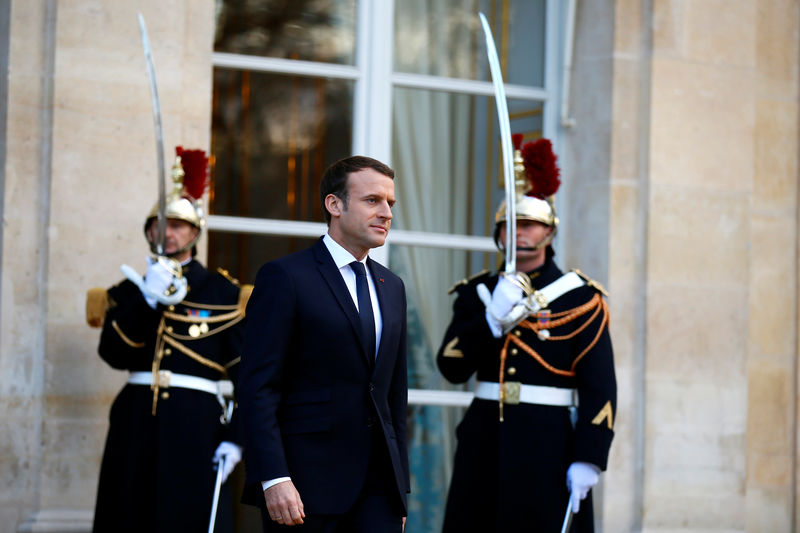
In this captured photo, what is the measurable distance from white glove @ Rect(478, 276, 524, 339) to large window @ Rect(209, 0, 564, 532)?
1.67 metres

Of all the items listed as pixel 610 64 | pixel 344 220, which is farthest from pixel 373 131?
pixel 344 220

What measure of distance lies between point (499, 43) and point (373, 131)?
0.95m

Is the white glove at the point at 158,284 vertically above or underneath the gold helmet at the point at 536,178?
underneath

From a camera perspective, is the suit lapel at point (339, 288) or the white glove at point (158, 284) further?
the white glove at point (158, 284)

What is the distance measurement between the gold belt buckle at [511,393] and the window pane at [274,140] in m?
1.87

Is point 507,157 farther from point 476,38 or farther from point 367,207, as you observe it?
point 476,38

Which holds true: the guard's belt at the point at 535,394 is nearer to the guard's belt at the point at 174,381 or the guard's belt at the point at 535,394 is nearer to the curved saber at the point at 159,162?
the guard's belt at the point at 174,381

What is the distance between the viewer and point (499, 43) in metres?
7.16

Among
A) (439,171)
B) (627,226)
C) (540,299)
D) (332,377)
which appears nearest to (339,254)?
(332,377)

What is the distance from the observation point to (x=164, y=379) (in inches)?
211

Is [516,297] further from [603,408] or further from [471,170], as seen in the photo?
[471,170]

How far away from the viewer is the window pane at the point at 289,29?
6625 millimetres

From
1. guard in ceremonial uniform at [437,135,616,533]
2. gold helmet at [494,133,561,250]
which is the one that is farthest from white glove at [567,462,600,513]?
gold helmet at [494,133,561,250]

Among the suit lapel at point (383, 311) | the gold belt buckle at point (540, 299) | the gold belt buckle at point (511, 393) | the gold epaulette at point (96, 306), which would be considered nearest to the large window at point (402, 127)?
the gold epaulette at point (96, 306)
